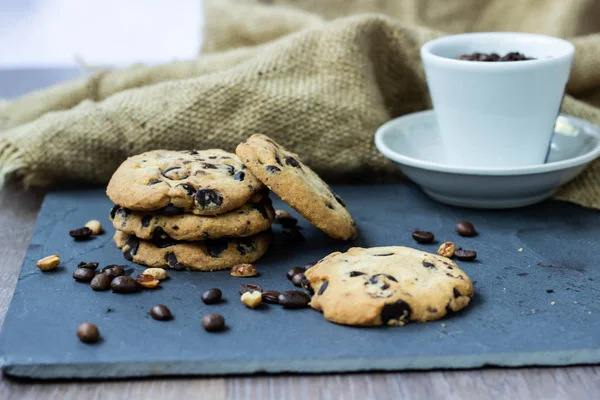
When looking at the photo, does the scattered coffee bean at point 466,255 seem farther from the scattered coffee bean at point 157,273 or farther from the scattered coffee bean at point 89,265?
the scattered coffee bean at point 89,265

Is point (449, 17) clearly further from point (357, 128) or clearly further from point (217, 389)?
point (217, 389)

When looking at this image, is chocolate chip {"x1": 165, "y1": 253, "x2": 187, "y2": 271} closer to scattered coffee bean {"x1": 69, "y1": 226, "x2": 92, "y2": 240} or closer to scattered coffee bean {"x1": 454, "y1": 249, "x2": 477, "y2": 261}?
scattered coffee bean {"x1": 69, "y1": 226, "x2": 92, "y2": 240}

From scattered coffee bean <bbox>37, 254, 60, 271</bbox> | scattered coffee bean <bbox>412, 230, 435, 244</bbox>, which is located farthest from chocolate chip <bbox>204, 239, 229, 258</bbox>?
scattered coffee bean <bbox>412, 230, 435, 244</bbox>

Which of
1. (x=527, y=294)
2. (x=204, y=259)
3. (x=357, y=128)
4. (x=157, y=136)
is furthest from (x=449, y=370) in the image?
(x=157, y=136)

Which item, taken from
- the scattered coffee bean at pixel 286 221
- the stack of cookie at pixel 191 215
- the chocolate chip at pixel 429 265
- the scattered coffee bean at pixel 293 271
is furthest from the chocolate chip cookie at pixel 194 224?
the chocolate chip at pixel 429 265

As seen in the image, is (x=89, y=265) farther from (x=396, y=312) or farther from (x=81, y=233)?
(x=396, y=312)

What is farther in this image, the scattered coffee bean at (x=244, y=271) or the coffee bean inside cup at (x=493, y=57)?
the coffee bean inside cup at (x=493, y=57)
